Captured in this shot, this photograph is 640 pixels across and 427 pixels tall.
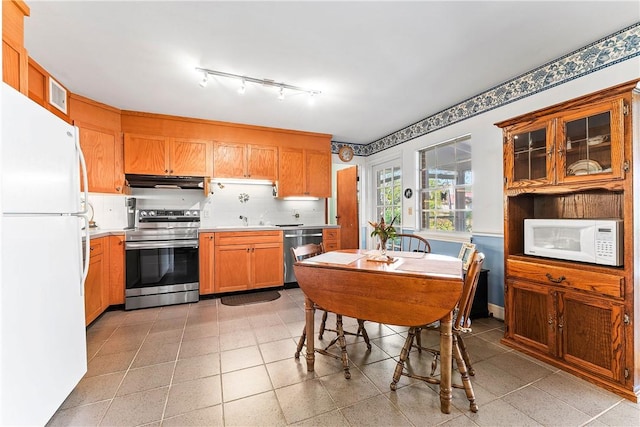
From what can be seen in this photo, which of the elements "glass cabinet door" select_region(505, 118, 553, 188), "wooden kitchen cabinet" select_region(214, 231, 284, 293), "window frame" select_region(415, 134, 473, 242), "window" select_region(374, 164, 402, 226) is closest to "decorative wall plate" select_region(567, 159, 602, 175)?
"glass cabinet door" select_region(505, 118, 553, 188)

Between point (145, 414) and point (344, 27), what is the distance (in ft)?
8.92

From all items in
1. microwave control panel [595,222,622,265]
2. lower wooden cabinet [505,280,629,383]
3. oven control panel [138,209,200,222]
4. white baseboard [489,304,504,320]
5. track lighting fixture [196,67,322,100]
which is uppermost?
track lighting fixture [196,67,322,100]

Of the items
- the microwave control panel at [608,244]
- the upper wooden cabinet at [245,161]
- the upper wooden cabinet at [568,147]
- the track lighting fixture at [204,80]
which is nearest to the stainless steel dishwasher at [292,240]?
the upper wooden cabinet at [245,161]

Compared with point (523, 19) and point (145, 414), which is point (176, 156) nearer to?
point (145, 414)

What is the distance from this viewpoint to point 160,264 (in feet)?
11.0

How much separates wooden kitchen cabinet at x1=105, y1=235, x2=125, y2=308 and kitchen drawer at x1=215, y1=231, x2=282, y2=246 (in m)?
1.06

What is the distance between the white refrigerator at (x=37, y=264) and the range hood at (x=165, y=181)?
1894 mm

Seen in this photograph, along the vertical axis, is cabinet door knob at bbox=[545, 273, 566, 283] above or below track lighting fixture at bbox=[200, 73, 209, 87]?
below

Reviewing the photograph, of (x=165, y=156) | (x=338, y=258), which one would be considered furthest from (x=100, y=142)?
(x=338, y=258)

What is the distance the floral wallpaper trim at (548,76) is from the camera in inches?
77.9

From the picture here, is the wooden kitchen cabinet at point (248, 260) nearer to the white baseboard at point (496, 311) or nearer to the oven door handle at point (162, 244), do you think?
the oven door handle at point (162, 244)

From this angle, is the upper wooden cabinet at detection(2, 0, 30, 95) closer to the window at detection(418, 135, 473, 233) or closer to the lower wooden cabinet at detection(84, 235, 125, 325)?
the lower wooden cabinet at detection(84, 235, 125, 325)

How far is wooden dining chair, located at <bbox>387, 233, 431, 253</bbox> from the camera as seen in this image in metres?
2.67

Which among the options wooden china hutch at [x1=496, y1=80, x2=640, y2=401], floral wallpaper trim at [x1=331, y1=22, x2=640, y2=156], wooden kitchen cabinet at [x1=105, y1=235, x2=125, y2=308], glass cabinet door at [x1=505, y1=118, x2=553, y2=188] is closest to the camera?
wooden china hutch at [x1=496, y1=80, x2=640, y2=401]
